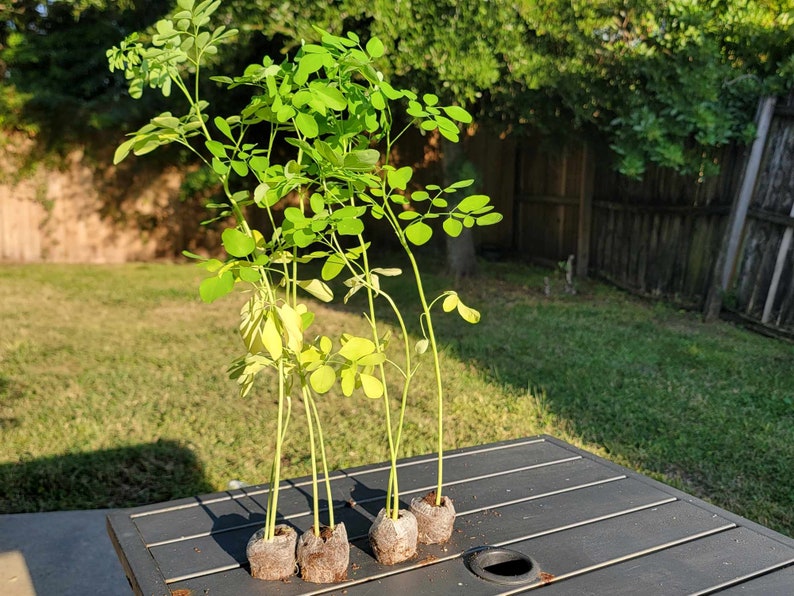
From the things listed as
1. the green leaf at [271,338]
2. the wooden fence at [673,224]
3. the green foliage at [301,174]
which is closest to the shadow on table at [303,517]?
the green foliage at [301,174]

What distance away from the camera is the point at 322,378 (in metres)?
1.29

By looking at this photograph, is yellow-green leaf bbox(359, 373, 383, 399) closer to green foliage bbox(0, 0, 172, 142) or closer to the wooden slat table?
the wooden slat table

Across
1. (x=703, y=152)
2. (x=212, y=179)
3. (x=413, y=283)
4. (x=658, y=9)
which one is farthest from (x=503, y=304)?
(x=212, y=179)

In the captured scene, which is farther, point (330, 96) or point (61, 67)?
point (61, 67)

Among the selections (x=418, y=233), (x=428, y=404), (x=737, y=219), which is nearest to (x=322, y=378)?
(x=418, y=233)

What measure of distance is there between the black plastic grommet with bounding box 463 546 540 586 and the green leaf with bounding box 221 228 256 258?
0.73 meters

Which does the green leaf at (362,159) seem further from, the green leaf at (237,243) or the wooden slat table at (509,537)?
the wooden slat table at (509,537)

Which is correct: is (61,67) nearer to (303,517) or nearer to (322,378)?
(303,517)

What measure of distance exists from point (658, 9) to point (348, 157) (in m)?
5.40

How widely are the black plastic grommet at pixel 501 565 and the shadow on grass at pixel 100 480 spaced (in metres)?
1.96

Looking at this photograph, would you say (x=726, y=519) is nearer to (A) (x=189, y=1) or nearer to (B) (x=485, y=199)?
(B) (x=485, y=199)

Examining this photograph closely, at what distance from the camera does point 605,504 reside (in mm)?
1719

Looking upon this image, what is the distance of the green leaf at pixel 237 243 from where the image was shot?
1229 mm

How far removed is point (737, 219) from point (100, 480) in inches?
194
